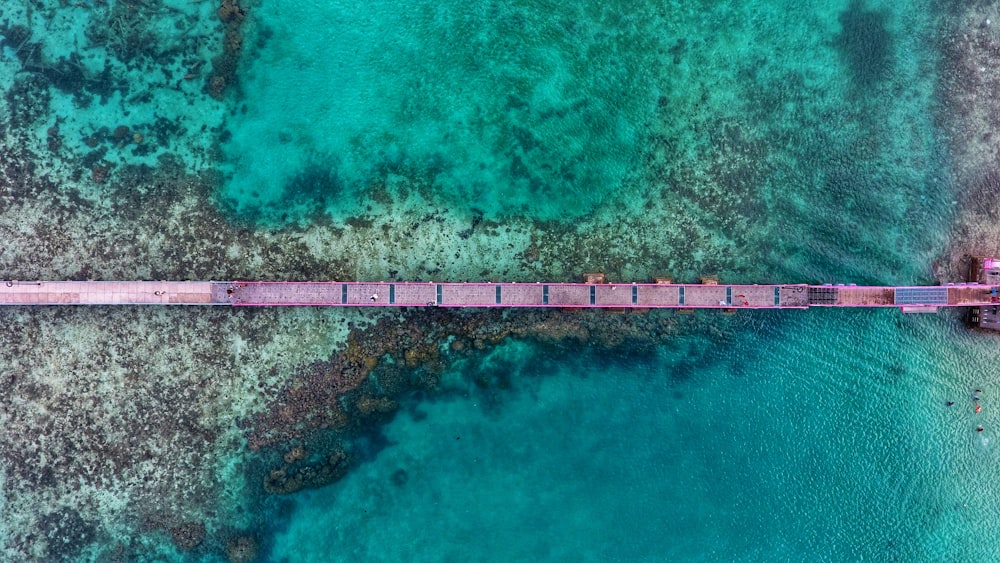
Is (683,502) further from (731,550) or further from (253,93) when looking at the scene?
(253,93)

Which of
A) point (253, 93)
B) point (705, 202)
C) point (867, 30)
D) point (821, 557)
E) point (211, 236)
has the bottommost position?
point (821, 557)

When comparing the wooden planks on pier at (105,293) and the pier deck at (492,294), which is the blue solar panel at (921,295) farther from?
the wooden planks on pier at (105,293)

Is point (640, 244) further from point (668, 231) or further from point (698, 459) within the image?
point (698, 459)

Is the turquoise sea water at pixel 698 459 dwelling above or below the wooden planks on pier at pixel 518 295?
below

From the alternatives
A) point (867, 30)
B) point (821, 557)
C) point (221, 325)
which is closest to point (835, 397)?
point (821, 557)

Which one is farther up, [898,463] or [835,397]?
[835,397]

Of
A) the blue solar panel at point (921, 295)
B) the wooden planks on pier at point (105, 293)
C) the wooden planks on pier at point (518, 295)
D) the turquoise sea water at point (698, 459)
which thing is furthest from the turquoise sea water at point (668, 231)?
the wooden planks on pier at point (105, 293)

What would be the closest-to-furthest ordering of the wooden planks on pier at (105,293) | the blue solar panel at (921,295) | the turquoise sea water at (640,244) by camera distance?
1. the wooden planks on pier at (105,293)
2. the blue solar panel at (921,295)
3. the turquoise sea water at (640,244)
